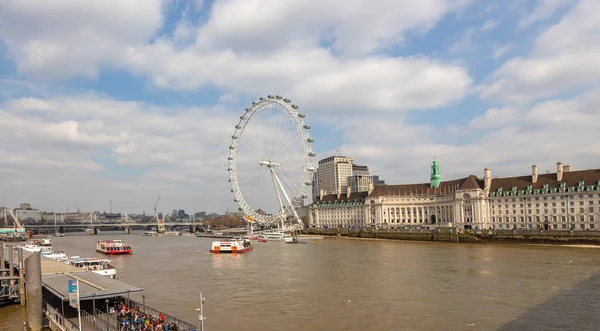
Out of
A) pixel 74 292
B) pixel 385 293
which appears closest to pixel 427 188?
pixel 385 293

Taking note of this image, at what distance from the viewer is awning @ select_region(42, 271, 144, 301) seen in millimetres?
22094

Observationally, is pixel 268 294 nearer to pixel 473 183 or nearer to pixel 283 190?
pixel 283 190

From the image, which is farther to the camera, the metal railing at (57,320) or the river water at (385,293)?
the river water at (385,293)

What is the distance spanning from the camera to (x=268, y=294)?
33.9 metres

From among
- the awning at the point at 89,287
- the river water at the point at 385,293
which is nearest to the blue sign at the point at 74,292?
the awning at the point at 89,287

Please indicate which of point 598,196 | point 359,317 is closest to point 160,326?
point 359,317

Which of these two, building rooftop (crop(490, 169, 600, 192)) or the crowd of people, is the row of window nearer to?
building rooftop (crop(490, 169, 600, 192))

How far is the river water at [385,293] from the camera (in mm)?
25391

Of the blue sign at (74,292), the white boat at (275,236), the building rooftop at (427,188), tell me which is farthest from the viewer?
the white boat at (275,236)

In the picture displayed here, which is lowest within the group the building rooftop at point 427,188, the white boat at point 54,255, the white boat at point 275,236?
the white boat at point 275,236

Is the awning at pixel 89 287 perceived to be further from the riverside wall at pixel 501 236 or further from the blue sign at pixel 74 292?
the riverside wall at pixel 501 236

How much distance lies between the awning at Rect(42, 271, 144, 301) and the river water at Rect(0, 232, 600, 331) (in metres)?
2.84

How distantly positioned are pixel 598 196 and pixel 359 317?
238 ft

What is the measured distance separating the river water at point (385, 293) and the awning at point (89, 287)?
9.33 ft
